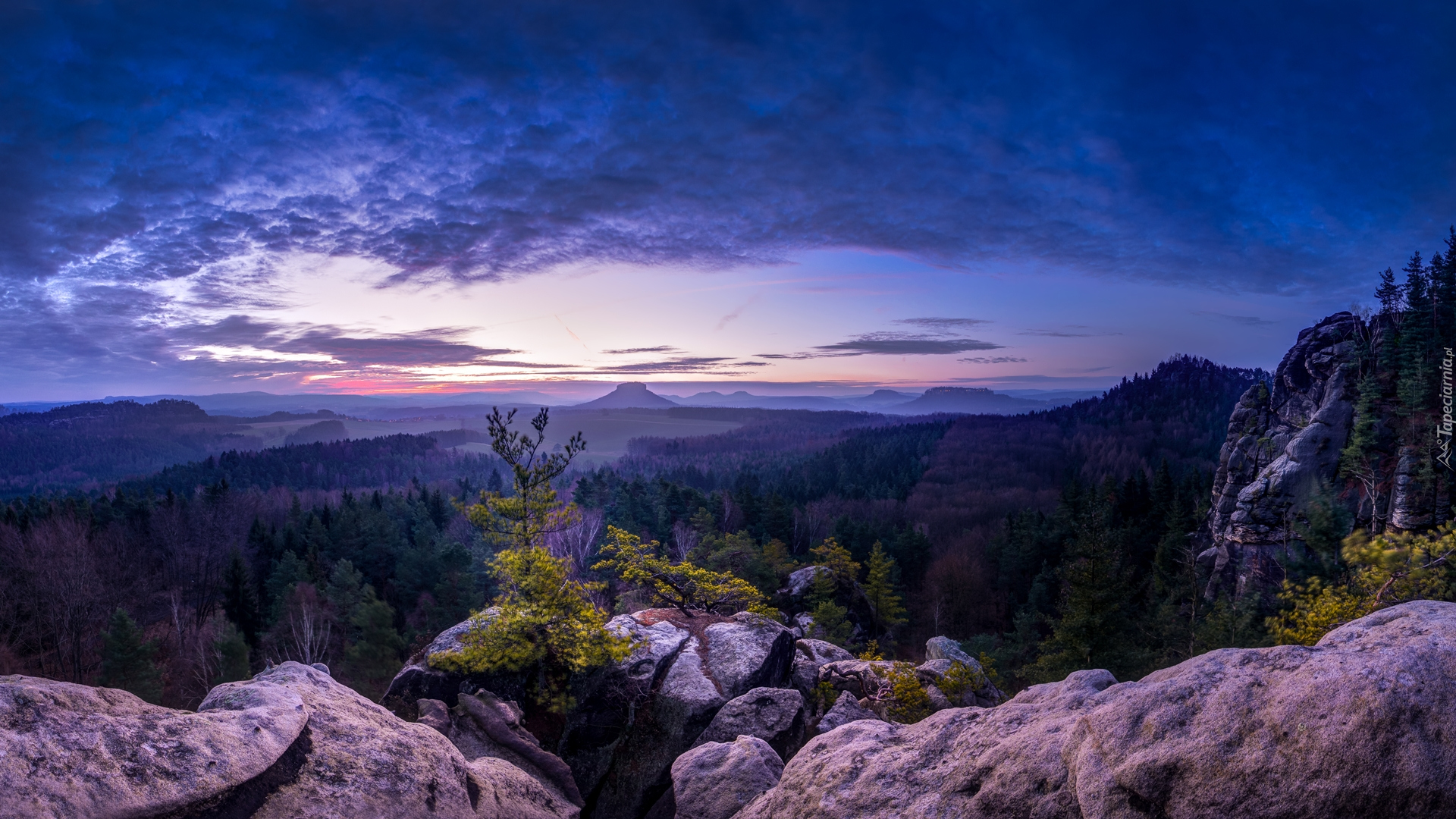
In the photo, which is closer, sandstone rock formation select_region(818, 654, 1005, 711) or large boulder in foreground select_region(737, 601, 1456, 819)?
large boulder in foreground select_region(737, 601, 1456, 819)

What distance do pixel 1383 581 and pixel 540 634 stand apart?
20992 millimetres

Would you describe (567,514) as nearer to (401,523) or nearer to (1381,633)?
(1381,633)

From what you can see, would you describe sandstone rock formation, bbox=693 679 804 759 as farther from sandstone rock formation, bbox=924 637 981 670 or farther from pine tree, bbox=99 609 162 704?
pine tree, bbox=99 609 162 704

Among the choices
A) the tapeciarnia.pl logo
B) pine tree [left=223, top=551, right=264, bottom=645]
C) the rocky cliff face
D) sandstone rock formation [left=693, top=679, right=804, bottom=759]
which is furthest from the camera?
pine tree [left=223, top=551, right=264, bottom=645]

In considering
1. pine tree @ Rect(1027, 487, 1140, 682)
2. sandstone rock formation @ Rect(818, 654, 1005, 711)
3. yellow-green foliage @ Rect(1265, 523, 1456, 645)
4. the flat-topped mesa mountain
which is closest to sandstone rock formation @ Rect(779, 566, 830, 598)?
pine tree @ Rect(1027, 487, 1140, 682)

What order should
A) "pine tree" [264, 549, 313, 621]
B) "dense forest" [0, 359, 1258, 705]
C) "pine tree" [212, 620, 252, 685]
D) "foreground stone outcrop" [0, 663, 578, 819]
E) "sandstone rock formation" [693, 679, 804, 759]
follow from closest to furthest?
"foreground stone outcrop" [0, 663, 578, 819], "sandstone rock formation" [693, 679, 804, 759], "pine tree" [212, 620, 252, 685], "dense forest" [0, 359, 1258, 705], "pine tree" [264, 549, 313, 621]

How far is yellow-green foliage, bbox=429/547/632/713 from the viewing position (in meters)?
15.9

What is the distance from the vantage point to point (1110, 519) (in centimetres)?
6022

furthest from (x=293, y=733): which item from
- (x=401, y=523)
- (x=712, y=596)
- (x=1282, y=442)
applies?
(x=401, y=523)

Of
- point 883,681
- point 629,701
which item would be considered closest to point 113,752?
point 629,701

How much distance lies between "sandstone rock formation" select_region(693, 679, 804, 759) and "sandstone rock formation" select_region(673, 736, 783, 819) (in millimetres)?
3510

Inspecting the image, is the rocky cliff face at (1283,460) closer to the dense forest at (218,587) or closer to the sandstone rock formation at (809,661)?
the sandstone rock formation at (809,661)

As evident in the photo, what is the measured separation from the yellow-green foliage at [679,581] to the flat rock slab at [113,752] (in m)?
13.6

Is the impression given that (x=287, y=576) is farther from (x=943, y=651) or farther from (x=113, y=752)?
(x=113, y=752)
